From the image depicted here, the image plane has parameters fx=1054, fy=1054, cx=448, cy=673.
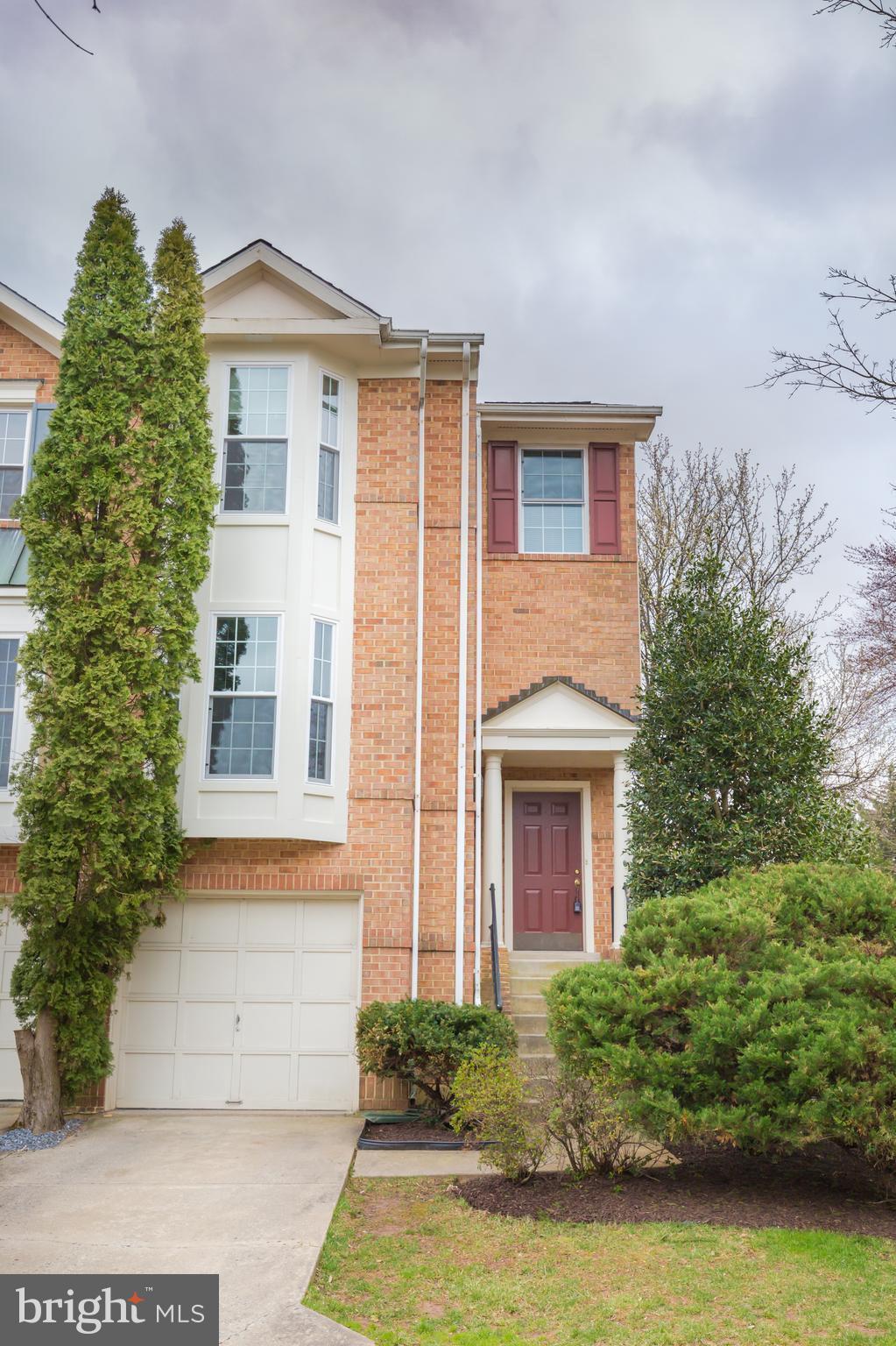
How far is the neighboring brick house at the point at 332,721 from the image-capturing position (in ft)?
36.3

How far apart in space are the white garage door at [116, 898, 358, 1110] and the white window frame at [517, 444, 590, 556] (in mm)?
5565

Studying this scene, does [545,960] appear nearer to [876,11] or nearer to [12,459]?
[12,459]

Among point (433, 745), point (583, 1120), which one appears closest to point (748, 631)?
point (433, 745)

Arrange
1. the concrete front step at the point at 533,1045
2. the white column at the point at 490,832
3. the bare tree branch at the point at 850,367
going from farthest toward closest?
the white column at the point at 490,832
the concrete front step at the point at 533,1045
the bare tree branch at the point at 850,367

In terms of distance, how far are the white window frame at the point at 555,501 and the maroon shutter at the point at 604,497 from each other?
7cm

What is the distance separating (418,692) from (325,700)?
1.02 metres

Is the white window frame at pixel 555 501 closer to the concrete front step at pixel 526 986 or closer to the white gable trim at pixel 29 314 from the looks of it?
the concrete front step at pixel 526 986

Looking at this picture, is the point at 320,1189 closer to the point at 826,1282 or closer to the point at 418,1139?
the point at 418,1139

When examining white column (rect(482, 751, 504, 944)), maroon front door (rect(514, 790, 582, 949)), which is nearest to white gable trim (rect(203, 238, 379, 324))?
white column (rect(482, 751, 504, 944))

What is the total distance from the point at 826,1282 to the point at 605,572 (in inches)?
377

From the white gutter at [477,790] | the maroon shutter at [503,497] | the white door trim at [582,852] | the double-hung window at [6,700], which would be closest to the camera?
the white gutter at [477,790]

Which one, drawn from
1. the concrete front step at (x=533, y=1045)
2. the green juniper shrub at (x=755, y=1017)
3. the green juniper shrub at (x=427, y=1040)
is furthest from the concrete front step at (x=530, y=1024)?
the green juniper shrub at (x=755, y=1017)

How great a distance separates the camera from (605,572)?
1398cm

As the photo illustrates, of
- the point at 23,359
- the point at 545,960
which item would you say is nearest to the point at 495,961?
the point at 545,960
